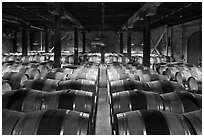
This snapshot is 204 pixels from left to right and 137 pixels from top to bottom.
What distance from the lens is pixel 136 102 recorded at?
176 inches

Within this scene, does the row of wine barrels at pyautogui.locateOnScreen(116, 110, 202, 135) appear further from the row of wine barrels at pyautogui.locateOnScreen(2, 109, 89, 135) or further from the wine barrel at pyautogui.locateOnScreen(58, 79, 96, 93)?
the wine barrel at pyautogui.locateOnScreen(58, 79, 96, 93)

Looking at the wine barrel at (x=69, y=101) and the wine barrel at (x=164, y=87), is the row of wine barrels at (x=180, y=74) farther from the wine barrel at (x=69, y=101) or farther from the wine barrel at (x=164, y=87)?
the wine barrel at (x=69, y=101)

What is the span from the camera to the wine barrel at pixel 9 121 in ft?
10.4

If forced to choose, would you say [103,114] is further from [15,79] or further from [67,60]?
[67,60]

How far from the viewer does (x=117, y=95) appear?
4.77m

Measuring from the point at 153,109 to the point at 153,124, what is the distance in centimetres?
87

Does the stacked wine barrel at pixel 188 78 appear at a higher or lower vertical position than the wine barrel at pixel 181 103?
higher

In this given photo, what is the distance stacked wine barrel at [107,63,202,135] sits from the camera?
126 inches

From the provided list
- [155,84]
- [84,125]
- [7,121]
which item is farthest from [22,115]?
[155,84]

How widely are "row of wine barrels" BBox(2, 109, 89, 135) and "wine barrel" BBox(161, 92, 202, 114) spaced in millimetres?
1753

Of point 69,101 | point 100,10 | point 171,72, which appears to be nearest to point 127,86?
point 69,101

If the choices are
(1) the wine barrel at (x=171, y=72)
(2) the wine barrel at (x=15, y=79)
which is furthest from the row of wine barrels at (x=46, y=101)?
(1) the wine barrel at (x=171, y=72)

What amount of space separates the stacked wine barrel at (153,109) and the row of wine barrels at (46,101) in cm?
55

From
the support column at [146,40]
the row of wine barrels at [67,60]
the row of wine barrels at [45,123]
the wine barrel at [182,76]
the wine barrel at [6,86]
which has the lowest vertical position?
the row of wine barrels at [45,123]
